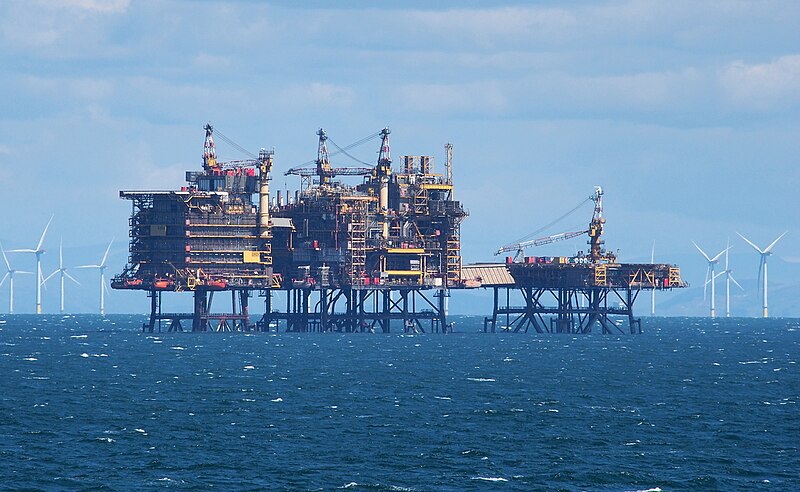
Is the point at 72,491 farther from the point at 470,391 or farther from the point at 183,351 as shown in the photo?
the point at 183,351

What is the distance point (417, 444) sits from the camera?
100m

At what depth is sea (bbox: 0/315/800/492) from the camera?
87812 mm

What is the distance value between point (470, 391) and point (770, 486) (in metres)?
54.2

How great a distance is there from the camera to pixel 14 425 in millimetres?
108125

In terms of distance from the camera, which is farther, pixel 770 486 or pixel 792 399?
pixel 792 399

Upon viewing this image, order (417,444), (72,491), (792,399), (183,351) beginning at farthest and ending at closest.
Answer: (183,351)
(792,399)
(417,444)
(72,491)

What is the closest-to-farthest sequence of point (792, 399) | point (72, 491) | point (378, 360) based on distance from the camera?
1. point (72, 491)
2. point (792, 399)
3. point (378, 360)

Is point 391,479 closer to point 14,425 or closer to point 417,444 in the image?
point 417,444

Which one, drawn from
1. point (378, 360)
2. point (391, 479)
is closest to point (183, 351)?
point (378, 360)

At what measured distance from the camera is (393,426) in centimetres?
10969

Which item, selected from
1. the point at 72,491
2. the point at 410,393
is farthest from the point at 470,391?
the point at 72,491

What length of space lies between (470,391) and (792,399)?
87.2 ft

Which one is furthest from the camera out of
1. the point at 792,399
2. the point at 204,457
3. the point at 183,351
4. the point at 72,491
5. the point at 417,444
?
the point at 183,351

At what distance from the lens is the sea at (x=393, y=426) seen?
3457 inches
